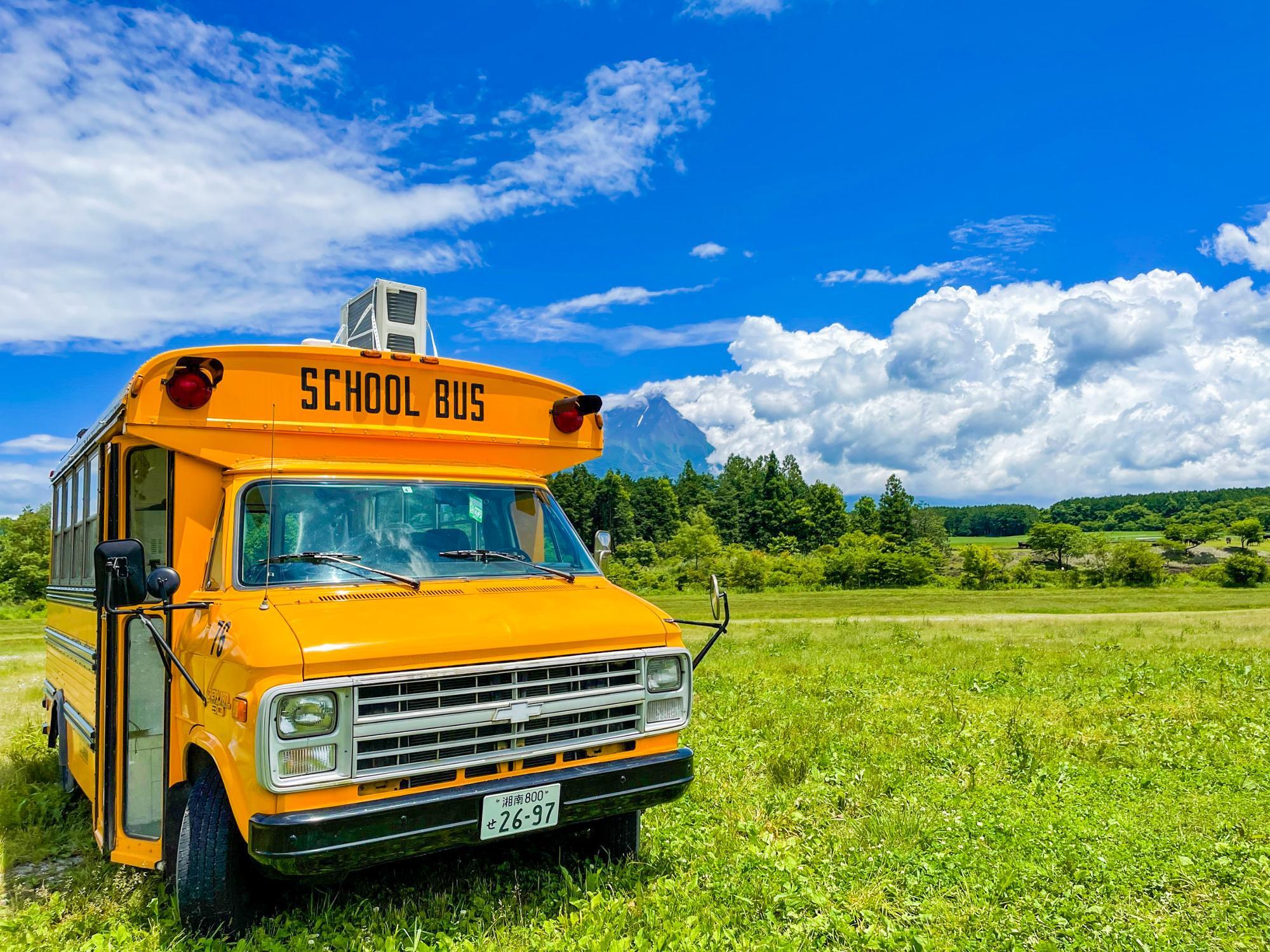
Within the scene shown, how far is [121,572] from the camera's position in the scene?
185 inches

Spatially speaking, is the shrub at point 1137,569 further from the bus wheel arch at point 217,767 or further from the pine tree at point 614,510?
the bus wheel arch at point 217,767

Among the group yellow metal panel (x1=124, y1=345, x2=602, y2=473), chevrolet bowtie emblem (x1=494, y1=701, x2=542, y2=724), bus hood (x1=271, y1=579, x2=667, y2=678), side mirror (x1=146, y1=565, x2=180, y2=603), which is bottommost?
chevrolet bowtie emblem (x1=494, y1=701, x2=542, y2=724)

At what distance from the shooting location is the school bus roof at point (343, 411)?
546cm

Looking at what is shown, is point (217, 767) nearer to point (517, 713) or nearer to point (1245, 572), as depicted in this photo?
Answer: point (517, 713)

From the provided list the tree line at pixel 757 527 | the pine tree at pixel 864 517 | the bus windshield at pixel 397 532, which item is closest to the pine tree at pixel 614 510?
the tree line at pixel 757 527

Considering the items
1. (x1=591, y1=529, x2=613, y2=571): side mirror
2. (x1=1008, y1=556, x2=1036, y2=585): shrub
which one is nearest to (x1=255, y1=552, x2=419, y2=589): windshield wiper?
(x1=591, y1=529, x2=613, y2=571): side mirror

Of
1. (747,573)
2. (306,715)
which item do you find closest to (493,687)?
(306,715)

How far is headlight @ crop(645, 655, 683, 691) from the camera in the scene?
5227 millimetres

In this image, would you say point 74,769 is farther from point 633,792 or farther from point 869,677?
point 869,677

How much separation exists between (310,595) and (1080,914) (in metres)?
4.56

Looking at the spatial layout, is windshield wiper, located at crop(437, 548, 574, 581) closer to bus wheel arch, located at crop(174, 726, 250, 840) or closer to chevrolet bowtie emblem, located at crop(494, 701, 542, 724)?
chevrolet bowtie emblem, located at crop(494, 701, 542, 724)

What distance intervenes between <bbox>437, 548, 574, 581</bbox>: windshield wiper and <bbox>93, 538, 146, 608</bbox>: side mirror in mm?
1655

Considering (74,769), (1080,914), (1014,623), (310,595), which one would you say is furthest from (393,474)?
(1014,623)

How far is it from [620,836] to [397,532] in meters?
2.39
